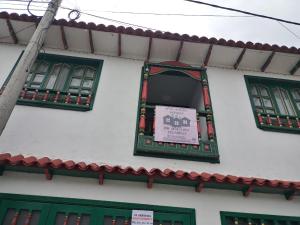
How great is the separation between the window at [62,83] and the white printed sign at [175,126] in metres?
1.51

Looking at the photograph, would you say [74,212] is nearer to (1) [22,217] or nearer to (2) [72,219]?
(2) [72,219]

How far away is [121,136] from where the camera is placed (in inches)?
226

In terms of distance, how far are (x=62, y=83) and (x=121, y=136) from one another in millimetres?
2063

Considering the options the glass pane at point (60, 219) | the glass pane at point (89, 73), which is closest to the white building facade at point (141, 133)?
the glass pane at point (60, 219)

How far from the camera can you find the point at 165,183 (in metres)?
5.06

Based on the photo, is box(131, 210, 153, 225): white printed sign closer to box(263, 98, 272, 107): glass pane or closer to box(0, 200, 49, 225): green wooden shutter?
box(0, 200, 49, 225): green wooden shutter

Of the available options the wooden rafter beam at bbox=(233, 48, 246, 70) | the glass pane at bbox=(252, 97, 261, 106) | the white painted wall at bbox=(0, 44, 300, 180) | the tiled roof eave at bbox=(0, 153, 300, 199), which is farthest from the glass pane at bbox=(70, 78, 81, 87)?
the glass pane at bbox=(252, 97, 261, 106)

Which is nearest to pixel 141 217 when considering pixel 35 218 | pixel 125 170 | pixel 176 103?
pixel 125 170

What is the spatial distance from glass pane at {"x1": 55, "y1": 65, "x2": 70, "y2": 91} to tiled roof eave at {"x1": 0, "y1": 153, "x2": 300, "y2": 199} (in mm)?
2259

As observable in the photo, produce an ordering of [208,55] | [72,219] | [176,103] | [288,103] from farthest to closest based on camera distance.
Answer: [176,103] → [208,55] → [288,103] → [72,219]

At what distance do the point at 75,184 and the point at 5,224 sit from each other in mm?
1168

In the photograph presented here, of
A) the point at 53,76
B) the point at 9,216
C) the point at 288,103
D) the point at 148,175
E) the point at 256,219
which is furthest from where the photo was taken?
the point at 288,103

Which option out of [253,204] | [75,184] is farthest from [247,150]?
[75,184]

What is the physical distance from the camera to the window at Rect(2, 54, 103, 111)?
607cm
